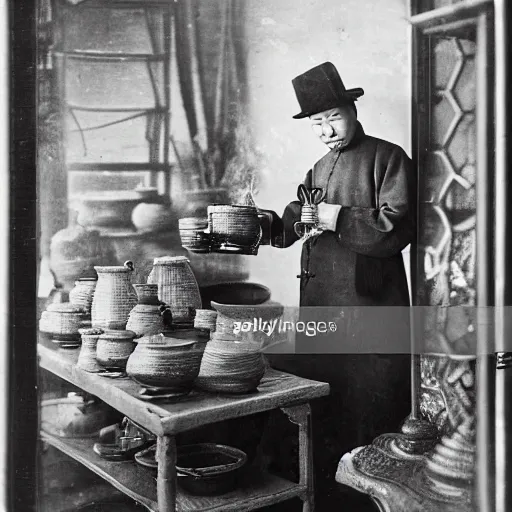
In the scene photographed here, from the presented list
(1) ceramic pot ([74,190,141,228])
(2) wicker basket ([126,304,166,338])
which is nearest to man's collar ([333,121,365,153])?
(1) ceramic pot ([74,190,141,228])

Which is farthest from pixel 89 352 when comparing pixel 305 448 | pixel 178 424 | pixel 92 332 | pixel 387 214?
pixel 387 214

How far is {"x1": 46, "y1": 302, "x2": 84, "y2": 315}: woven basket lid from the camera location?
254 cm

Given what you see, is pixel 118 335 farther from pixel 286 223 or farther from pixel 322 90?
pixel 322 90

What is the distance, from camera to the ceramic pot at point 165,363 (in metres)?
2.21

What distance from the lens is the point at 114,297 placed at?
251cm

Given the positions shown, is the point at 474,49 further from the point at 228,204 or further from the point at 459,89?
the point at 228,204

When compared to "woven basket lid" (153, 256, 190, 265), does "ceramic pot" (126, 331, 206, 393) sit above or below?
below

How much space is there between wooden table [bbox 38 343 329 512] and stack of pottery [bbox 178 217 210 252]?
0.57 m

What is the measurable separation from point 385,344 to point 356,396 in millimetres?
242

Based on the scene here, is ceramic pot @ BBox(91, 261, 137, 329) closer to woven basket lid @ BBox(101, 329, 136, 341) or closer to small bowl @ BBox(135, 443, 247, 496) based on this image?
woven basket lid @ BBox(101, 329, 136, 341)

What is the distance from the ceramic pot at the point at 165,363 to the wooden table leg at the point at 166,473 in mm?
192

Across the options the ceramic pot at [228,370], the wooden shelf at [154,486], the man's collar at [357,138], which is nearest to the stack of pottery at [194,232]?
the ceramic pot at [228,370]

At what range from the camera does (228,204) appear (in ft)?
8.19

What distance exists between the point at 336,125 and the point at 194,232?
703 millimetres
